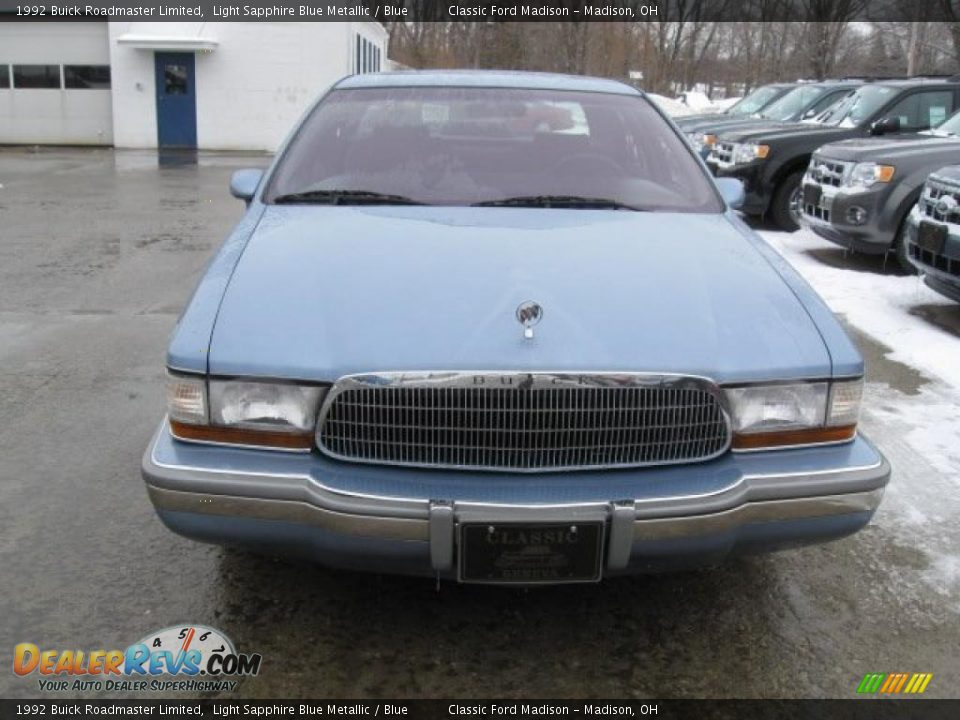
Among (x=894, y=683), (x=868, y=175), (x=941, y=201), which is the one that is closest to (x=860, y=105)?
(x=868, y=175)

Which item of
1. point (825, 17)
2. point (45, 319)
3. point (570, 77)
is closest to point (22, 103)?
point (45, 319)

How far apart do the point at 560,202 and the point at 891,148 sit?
5.82 metres

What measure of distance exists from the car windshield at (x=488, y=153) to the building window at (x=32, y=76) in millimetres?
22039

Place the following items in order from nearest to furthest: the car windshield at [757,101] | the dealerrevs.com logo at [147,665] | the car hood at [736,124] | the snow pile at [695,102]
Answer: the dealerrevs.com logo at [147,665] → the car hood at [736,124] → the car windshield at [757,101] → the snow pile at [695,102]

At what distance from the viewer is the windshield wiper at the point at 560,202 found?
3443mm

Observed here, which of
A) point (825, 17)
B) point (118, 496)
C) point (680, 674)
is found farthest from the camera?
point (825, 17)

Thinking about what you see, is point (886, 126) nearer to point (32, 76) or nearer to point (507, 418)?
point (507, 418)

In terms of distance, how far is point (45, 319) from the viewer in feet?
20.5

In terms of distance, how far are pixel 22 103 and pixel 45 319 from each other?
19600 millimetres

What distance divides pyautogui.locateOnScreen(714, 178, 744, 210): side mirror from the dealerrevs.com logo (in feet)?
8.37

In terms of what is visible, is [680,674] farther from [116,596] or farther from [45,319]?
[45,319]

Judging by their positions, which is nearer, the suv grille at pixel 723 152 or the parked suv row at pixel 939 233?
the parked suv row at pixel 939 233

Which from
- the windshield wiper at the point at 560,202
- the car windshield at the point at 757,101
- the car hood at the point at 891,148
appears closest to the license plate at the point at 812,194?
the car hood at the point at 891,148

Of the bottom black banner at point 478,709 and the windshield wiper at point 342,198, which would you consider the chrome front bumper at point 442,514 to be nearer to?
the bottom black banner at point 478,709
